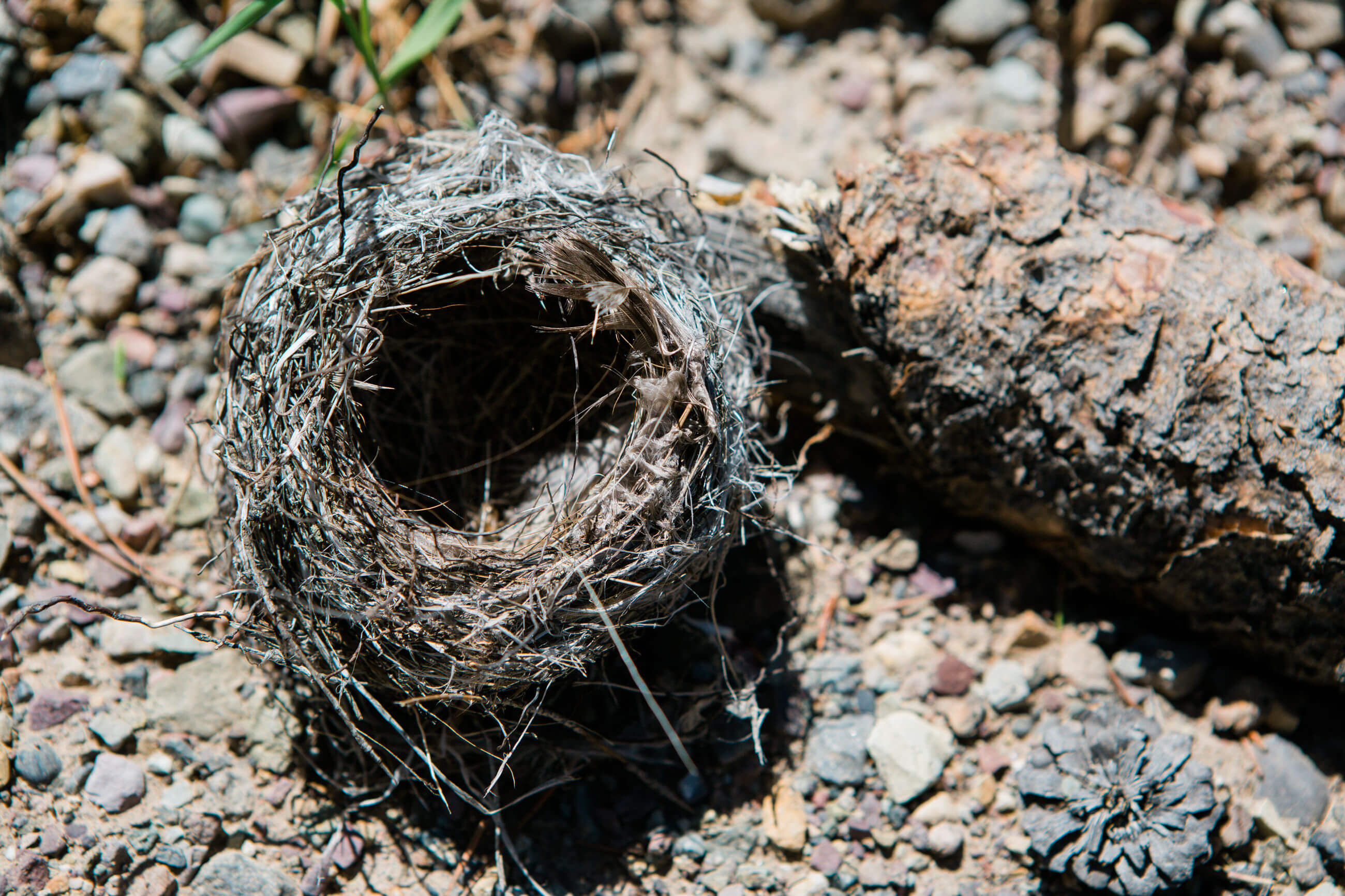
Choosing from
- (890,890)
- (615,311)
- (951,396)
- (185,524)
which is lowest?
(890,890)

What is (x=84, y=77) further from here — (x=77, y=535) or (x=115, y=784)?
(x=115, y=784)

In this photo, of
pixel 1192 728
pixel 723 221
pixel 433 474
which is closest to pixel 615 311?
Result: pixel 723 221

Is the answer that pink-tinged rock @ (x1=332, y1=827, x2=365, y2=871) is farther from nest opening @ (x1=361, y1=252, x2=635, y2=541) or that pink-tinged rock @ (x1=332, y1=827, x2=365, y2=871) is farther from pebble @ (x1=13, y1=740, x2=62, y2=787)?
nest opening @ (x1=361, y1=252, x2=635, y2=541)

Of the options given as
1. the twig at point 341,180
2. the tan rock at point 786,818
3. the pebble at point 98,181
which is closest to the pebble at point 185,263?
the pebble at point 98,181

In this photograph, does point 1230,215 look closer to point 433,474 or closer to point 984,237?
point 984,237

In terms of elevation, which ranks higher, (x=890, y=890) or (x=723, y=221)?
(x=723, y=221)

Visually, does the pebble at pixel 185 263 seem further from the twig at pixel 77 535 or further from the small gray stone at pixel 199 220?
the twig at pixel 77 535
